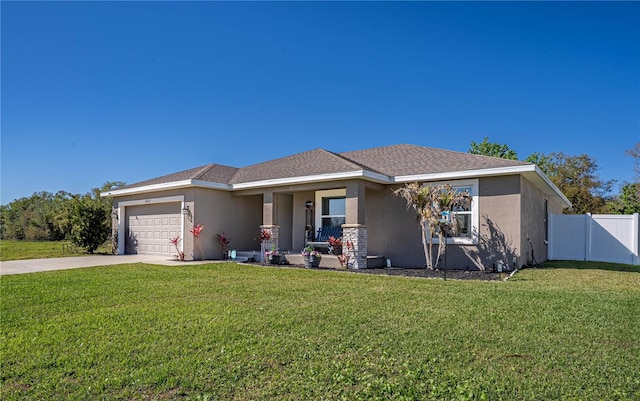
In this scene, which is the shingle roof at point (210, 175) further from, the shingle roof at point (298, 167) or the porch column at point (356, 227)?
the porch column at point (356, 227)

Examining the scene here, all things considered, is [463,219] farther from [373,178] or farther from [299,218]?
[299,218]

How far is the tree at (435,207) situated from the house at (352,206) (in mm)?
600

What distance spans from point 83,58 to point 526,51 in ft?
49.1

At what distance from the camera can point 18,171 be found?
17703 mm

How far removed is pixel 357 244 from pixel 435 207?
260 centimetres

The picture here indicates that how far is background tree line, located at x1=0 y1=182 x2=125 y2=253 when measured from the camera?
18281 millimetres

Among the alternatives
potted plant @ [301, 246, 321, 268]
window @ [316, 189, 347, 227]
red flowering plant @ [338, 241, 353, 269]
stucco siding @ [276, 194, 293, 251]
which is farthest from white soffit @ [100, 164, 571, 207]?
potted plant @ [301, 246, 321, 268]

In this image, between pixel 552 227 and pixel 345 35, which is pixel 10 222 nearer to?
pixel 345 35

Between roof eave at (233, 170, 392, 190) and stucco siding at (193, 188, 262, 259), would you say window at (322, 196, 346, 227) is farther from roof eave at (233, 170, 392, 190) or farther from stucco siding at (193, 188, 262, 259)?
stucco siding at (193, 188, 262, 259)

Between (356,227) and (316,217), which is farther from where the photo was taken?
(316,217)

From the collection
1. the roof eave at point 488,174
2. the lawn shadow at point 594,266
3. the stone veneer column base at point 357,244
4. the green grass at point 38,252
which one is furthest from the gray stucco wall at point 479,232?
the green grass at point 38,252

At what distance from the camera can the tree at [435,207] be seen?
10859mm

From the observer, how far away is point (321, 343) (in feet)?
14.0

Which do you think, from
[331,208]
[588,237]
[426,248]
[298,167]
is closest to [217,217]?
[298,167]
